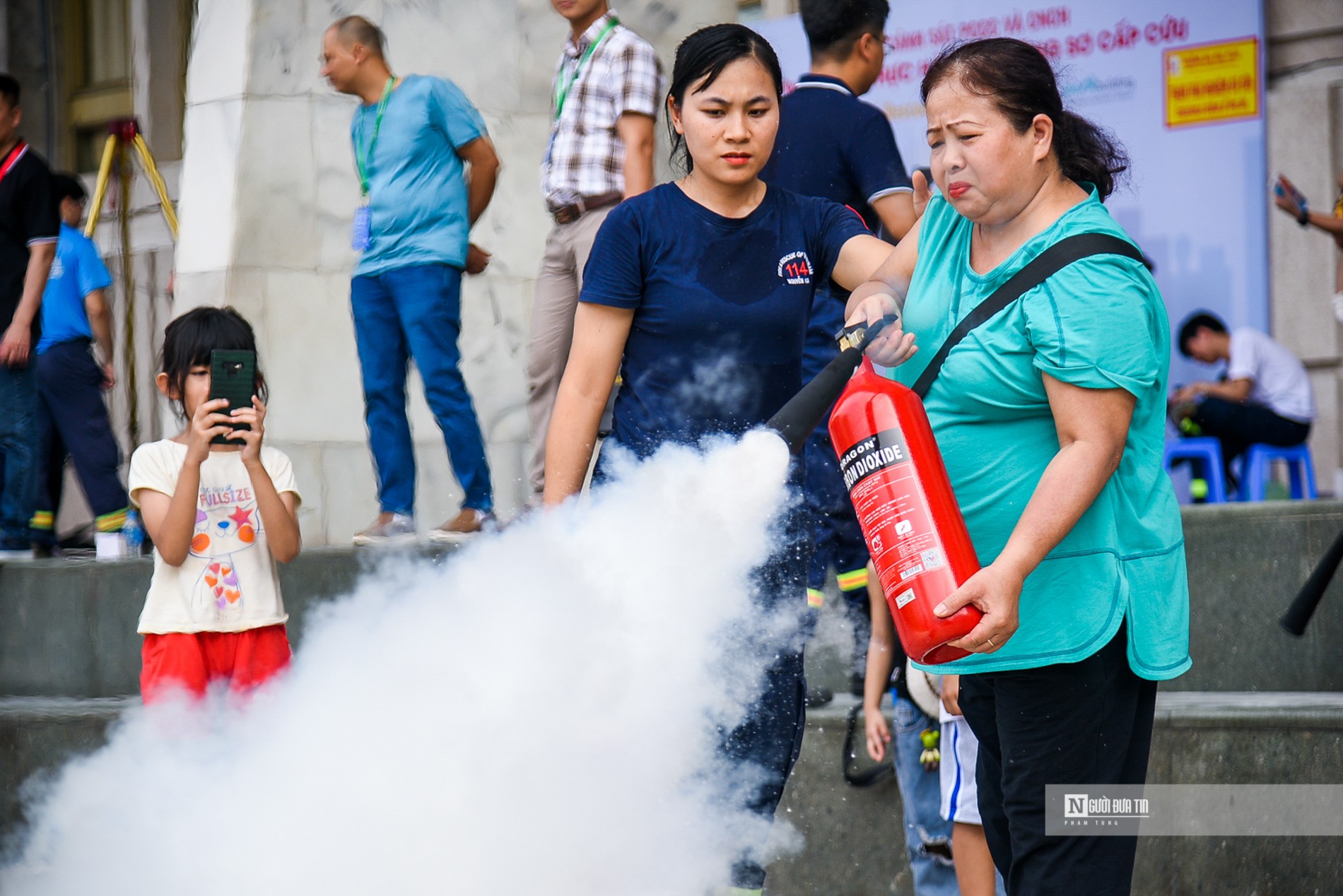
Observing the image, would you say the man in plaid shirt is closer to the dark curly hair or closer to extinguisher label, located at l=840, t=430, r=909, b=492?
the dark curly hair

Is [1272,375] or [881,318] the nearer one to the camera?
[881,318]

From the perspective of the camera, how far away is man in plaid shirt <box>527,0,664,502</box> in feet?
16.6

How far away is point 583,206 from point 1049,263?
10.5ft

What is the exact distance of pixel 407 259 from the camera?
18.1 ft

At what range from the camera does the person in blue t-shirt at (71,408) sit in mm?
6297

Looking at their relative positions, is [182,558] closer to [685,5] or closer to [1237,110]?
[685,5]

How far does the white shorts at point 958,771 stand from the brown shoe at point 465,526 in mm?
2361

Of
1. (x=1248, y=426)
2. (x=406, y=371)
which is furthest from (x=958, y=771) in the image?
(x=1248, y=426)

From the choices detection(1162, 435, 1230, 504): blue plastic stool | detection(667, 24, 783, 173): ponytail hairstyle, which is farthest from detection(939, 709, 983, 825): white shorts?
detection(1162, 435, 1230, 504): blue plastic stool

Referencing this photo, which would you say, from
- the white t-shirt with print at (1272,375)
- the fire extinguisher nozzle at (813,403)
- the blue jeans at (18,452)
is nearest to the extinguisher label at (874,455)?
the fire extinguisher nozzle at (813,403)

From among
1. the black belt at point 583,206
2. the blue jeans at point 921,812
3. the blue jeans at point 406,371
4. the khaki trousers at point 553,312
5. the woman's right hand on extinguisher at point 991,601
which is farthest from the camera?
the blue jeans at point 406,371

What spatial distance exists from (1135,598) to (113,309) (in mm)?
8798

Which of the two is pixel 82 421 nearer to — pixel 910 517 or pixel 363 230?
pixel 363 230

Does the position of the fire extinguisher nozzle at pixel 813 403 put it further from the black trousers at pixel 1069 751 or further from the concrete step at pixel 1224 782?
the concrete step at pixel 1224 782
